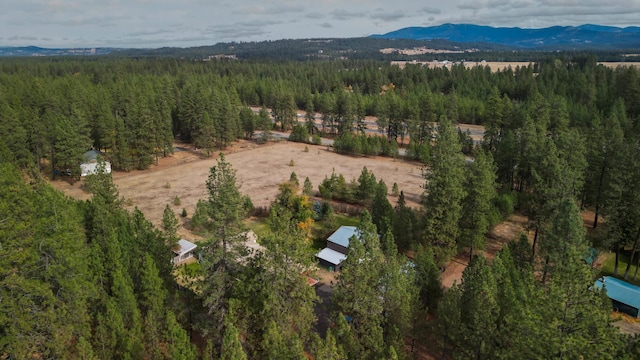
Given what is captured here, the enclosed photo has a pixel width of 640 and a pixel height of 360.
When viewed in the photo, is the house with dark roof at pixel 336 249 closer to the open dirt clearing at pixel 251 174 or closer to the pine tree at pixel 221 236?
the open dirt clearing at pixel 251 174

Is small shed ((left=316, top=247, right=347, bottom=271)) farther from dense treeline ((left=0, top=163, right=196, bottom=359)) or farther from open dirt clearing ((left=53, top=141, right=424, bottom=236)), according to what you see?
open dirt clearing ((left=53, top=141, right=424, bottom=236))

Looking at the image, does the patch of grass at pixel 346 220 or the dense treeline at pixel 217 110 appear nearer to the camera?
the patch of grass at pixel 346 220

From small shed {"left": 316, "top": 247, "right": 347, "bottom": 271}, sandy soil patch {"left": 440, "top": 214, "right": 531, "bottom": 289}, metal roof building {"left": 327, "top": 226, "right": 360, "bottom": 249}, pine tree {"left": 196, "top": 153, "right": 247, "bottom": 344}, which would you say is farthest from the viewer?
metal roof building {"left": 327, "top": 226, "right": 360, "bottom": 249}

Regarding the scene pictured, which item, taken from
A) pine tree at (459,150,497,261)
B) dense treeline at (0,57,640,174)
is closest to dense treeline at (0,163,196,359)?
pine tree at (459,150,497,261)

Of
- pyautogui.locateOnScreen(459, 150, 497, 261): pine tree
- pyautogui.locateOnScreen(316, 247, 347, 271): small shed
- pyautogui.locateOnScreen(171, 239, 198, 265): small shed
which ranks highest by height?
pyautogui.locateOnScreen(459, 150, 497, 261): pine tree

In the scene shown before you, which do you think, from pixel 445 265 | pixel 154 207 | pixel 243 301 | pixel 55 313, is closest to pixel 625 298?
pixel 445 265

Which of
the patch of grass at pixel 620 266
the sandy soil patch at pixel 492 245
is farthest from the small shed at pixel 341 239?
the patch of grass at pixel 620 266

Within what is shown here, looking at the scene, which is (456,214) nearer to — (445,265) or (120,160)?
(445,265)
